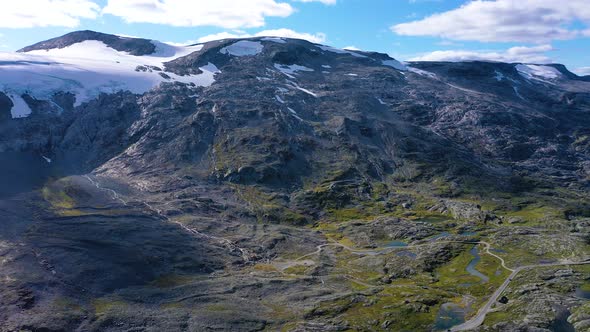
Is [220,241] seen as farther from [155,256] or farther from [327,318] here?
[327,318]

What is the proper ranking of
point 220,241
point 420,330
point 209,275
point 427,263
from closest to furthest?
point 420,330, point 209,275, point 427,263, point 220,241

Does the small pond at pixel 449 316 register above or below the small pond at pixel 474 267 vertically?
below

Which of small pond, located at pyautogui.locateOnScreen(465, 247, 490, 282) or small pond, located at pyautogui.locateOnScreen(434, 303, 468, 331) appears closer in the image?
small pond, located at pyautogui.locateOnScreen(434, 303, 468, 331)

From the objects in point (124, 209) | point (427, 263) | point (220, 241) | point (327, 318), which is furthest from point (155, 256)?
point (427, 263)

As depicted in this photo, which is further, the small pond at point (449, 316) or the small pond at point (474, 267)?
the small pond at point (474, 267)

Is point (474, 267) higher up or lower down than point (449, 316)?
higher up

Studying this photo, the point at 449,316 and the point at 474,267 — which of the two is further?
the point at 474,267

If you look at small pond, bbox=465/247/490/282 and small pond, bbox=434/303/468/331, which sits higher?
small pond, bbox=465/247/490/282

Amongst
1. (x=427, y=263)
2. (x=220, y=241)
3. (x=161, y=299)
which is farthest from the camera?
(x=220, y=241)

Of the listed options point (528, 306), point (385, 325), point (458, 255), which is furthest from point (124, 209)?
point (528, 306)

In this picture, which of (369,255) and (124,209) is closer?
(369,255)

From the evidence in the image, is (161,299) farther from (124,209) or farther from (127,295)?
(124,209)
